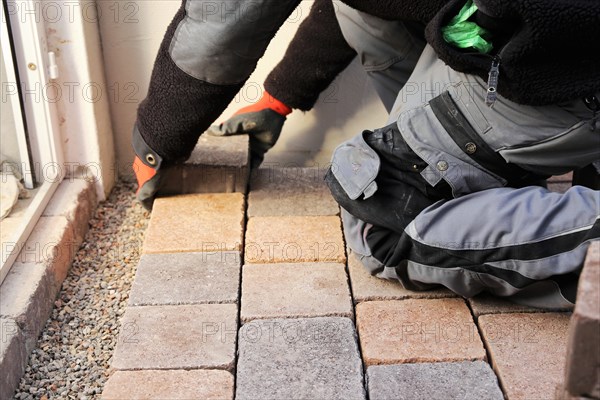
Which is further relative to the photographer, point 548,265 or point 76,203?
point 76,203

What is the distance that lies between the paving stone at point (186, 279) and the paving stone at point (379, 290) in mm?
312

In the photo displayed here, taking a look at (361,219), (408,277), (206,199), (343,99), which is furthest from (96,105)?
(408,277)

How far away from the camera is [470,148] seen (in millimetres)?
1920

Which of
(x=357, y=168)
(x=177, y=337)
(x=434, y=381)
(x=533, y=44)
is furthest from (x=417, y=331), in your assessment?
(x=533, y=44)

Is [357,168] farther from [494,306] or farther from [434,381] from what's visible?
[434,381]

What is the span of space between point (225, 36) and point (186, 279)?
2.11ft

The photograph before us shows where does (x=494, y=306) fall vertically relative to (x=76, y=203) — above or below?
above

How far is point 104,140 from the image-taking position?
2.67 meters

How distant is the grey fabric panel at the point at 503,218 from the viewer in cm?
179

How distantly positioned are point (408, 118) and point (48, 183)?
3.92 feet

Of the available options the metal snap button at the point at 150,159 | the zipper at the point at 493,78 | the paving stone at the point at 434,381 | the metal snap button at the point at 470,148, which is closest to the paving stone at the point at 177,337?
the paving stone at the point at 434,381

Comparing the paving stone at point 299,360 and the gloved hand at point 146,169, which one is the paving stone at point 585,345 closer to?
the paving stone at point 299,360

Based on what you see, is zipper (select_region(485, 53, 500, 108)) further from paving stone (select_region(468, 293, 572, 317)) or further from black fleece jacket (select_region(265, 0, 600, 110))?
paving stone (select_region(468, 293, 572, 317))

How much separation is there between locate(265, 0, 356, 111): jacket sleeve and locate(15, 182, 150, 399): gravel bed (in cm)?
63
